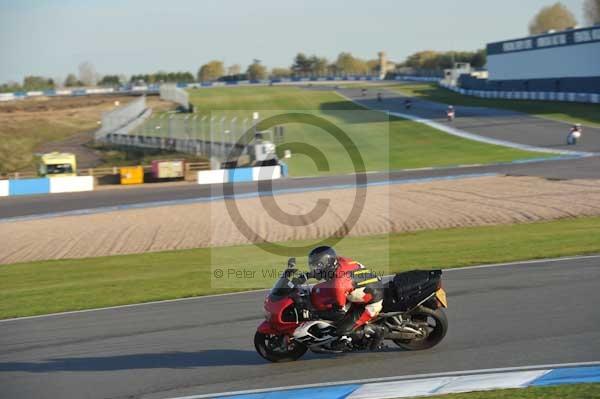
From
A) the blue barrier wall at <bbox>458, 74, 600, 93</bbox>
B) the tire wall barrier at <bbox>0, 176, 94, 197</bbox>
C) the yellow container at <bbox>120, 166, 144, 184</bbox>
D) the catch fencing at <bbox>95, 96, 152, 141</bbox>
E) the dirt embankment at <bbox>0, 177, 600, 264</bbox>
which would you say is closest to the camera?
the dirt embankment at <bbox>0, 177, 600, 264</bbox>

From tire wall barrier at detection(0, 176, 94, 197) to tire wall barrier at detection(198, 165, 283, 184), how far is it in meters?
7.16

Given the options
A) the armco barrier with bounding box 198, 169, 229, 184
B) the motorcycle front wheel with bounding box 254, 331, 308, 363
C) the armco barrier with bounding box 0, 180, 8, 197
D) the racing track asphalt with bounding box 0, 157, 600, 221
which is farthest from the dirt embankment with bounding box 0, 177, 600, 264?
the motorcycle front wheel with bounding box 254, 331, 308, 363

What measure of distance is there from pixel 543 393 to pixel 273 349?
3.70 metres

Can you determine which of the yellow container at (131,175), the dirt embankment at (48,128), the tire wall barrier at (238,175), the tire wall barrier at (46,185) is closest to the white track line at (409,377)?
the tire wall barrier at (238,175)

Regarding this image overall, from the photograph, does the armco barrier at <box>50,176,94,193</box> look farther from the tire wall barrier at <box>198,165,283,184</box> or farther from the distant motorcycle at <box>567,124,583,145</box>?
Result: the distant motorcycle at <box>567,124,583,145</box>

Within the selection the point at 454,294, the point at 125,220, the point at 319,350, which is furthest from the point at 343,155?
the point at 319,350

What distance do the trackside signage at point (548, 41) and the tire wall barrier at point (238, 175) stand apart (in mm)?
34519

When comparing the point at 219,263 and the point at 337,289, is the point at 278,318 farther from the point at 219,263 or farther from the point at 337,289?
the point at 219,263

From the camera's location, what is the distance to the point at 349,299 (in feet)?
32.9

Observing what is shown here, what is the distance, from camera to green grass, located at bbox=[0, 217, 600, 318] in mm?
16500

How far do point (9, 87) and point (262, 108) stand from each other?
73939mm

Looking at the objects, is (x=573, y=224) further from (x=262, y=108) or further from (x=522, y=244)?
(x=262, y=108)

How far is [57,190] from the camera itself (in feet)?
147

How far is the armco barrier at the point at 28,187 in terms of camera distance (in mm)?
43938
